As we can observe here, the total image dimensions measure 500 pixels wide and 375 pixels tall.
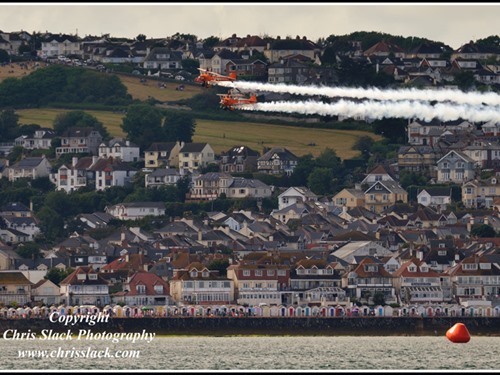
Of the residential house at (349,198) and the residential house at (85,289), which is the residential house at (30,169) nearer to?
the residential house at (349,198)

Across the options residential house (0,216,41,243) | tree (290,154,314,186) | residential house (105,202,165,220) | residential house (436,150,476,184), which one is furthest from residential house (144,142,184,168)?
residential house (0,216,41,243)

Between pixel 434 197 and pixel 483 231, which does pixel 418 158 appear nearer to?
pixel 434 197

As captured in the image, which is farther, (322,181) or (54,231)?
(322,181)

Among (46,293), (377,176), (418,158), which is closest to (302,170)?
(377,176)

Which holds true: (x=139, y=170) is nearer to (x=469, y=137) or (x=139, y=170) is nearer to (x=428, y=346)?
(x=469, y=137)

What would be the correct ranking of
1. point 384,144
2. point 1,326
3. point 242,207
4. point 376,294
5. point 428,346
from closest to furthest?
point 428,346
point 1,326
point 376,294
point 242,207
point 384,144

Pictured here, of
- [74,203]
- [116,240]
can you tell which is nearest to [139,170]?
[74,203]

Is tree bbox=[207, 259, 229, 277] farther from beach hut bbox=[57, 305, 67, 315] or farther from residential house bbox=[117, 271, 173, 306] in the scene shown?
beach hut bbox=[57, 305, 67, 315]
